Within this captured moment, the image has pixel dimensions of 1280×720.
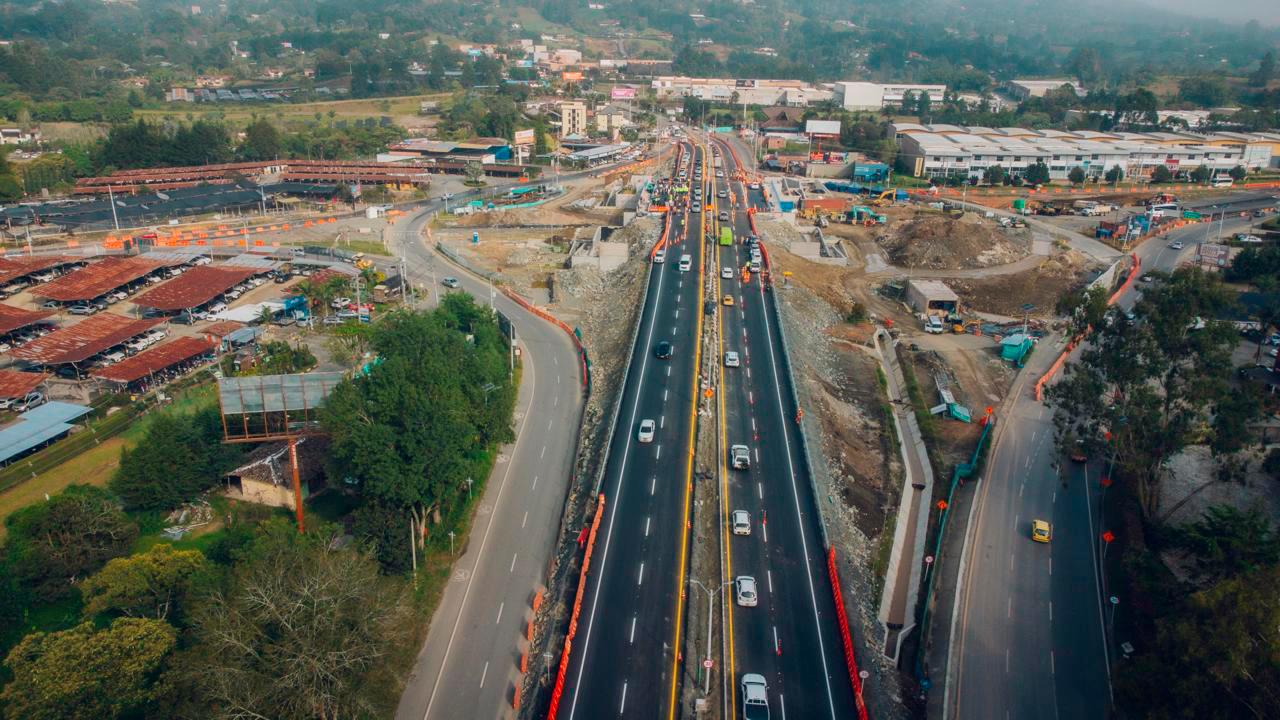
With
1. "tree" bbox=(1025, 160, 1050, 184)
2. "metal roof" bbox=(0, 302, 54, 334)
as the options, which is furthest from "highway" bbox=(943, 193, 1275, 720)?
"tree" bbox=(1025, 160, 1050, 184)

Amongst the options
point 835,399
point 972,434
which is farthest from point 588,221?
point 972,434

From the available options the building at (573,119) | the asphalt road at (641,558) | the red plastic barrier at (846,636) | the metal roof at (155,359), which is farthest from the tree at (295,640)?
the building at (573,119)

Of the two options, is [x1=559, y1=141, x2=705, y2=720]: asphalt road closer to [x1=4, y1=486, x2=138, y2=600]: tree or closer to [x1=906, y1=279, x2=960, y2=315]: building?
[x1=4, y1=486, x2=138, y2=600]: tree

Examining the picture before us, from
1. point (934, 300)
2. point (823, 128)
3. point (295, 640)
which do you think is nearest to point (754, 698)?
point (295, 640)

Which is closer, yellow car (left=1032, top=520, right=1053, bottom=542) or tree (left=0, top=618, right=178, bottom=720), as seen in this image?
tree (left=0, top=618, right=178, bottom=720)

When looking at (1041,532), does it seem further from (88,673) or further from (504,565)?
(88,673)

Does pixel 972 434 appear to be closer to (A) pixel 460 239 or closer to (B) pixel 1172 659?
(B) pixel 1172 659
